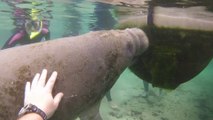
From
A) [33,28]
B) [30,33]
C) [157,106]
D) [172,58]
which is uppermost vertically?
[172,58]

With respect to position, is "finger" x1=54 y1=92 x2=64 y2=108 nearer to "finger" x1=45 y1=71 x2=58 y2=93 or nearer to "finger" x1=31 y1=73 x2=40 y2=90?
"finger" x1=45 y1=71 x2=58 y2=93

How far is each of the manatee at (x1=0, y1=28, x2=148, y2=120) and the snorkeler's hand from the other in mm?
92

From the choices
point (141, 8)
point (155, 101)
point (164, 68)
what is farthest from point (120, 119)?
point (164, 68)

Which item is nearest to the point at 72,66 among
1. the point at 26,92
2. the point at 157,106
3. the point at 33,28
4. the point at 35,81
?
the point at 35,81

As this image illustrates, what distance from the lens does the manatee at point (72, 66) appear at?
10.2 feet

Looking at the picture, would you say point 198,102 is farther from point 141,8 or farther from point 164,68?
point 164,68

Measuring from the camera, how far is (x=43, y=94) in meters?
3.00

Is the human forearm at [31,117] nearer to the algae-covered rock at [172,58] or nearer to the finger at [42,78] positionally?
the finger at [42,78]

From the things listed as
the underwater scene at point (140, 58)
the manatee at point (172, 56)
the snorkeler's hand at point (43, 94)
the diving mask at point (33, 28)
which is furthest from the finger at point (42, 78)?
the diving mask at point (33, 28)

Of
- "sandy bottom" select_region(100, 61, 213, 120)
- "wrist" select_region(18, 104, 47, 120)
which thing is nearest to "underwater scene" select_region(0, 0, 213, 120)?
"sandy bottom" select_region(100, 61, 213, 120)

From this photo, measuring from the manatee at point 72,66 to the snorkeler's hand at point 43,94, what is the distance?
0.30 ft

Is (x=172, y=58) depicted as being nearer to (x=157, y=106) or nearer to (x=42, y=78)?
(x=42, y=78)

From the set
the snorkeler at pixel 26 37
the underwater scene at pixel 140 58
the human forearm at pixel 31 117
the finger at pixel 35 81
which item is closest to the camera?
the human forearm at pixel 31 117

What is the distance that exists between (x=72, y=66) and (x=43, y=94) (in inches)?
25.5
